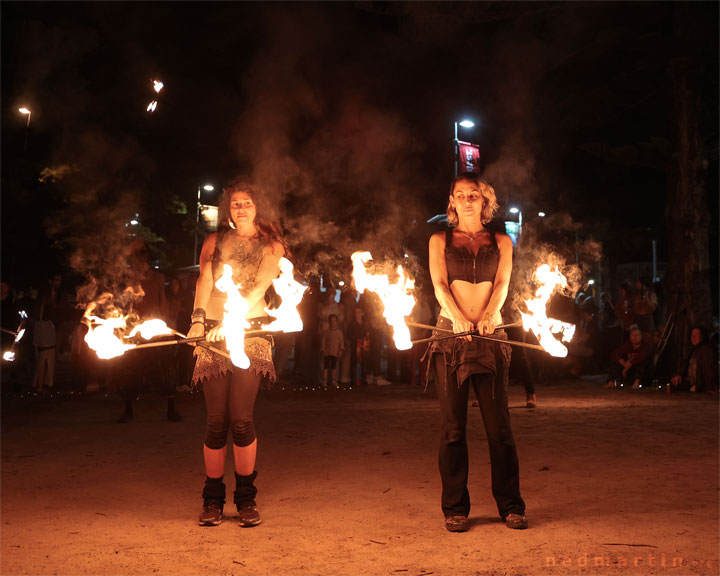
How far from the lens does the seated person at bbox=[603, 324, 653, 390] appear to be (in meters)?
13.5

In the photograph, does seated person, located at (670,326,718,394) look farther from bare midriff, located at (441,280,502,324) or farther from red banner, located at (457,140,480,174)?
bare midriff, located at (441,280,502,324)

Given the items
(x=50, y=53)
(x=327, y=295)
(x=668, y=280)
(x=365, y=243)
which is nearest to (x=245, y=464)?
(x=327, y=295)

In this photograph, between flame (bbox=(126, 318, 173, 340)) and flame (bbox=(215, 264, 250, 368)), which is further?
flame (bbox=(126, 318, 173, 340))

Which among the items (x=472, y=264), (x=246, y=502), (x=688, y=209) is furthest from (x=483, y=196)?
(x=688, y=209)

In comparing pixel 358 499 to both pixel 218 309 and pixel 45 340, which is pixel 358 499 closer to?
pixel 218 309

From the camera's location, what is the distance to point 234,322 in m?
4.45

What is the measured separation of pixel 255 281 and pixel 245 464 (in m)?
1.18

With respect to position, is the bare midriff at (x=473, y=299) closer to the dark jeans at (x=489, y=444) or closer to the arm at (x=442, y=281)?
the arm at (x=442, y=281)

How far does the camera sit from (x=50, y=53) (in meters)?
20.4

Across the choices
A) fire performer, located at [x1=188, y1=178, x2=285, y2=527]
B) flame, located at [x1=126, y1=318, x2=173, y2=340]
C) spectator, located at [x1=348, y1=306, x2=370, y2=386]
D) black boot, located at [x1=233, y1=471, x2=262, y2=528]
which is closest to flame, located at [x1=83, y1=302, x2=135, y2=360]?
flame, located at [x1=126, y1=318, x2=173, y2=340]

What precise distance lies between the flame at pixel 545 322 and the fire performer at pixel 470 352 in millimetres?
217

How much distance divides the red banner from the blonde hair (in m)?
10.4

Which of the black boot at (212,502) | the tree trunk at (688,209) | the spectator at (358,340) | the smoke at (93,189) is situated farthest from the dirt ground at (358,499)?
the smoke at (93,189)

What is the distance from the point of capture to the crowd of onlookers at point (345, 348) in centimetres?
1251
